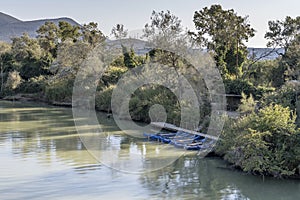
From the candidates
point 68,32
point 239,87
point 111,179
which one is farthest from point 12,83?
point 111,179

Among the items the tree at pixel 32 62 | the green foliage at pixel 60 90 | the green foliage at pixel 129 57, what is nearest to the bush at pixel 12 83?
the tree at pixel 32 62

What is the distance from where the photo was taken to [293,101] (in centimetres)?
1402

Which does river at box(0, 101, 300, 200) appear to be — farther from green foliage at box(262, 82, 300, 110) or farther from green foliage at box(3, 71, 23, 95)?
green foliage at box(3, 71, 23, 95)

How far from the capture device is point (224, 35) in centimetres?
2541

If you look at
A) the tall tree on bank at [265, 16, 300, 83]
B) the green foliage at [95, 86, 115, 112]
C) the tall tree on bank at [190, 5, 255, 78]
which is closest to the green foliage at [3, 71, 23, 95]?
the green foliage at [95, 86, 115, 112]

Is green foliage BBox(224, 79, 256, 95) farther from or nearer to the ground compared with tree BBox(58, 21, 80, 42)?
nearer to the ground

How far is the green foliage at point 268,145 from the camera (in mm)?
10258

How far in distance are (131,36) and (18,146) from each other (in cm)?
1917

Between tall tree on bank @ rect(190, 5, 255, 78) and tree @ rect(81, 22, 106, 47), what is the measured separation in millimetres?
11125

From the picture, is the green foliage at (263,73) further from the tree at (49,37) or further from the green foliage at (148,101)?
the tree at (49,37)

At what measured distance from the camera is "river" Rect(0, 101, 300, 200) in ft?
31.1

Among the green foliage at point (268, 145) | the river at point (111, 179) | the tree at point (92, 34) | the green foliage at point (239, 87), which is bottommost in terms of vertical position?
the river at point (111, 179)

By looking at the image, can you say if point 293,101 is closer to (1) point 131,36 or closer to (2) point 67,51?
(1) point 131,36

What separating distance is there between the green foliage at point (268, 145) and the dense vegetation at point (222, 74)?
2cm
